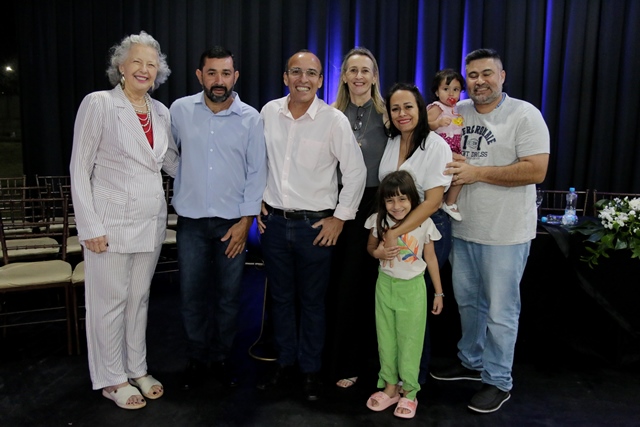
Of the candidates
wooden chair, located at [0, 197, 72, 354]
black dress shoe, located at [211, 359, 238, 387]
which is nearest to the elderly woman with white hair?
black dress shoe, located at [211, 359, 238, 387]

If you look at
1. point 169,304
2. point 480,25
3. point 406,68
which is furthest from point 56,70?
point 480,25

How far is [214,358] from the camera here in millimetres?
2691

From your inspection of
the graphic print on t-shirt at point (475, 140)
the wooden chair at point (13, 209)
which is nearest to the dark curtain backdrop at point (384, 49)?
the wooden chair at point (13, 209)

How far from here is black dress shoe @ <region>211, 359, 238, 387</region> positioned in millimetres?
2621

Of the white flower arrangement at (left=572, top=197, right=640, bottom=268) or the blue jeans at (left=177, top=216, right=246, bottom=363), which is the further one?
the white flower arrangement at (left=572, top=197, right=640, bottom=268)

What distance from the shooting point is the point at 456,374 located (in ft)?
9.08

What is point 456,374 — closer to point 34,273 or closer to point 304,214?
point 304,214

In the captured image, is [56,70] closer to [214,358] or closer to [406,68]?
[406,68]

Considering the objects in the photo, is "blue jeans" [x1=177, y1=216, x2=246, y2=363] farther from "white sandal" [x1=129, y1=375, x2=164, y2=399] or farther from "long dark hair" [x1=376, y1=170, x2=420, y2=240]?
"long dark hair" [x1=376, y1=170, x2=420, y2=240]

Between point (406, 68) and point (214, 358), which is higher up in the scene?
point (406, 68)

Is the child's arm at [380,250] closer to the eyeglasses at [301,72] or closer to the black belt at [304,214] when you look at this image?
the black belt at [304,214]

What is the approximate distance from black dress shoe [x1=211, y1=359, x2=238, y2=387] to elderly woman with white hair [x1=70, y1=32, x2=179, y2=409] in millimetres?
392

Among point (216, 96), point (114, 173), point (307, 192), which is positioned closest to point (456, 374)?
point (307, 192)

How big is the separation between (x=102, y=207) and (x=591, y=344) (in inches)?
111
